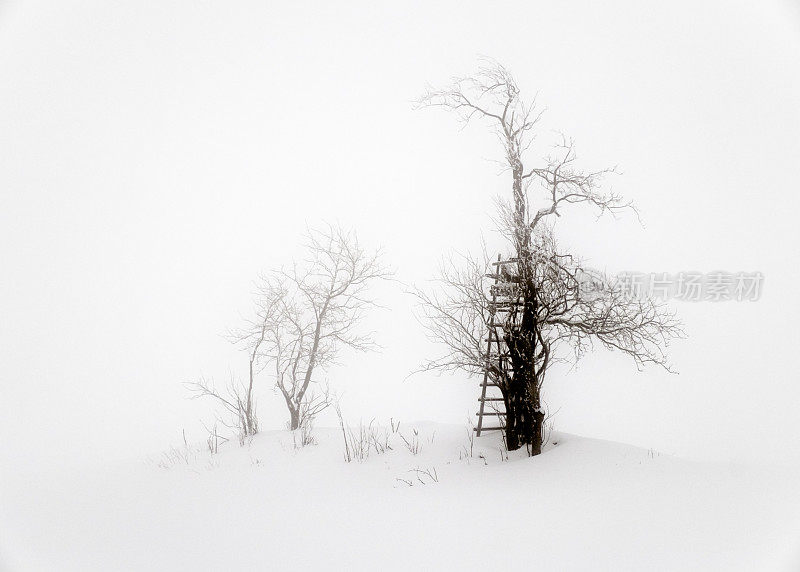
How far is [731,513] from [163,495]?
824 cm

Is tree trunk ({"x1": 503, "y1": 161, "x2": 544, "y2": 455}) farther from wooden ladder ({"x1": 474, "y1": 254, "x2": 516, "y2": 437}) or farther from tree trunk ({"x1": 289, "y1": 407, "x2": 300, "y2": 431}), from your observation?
tree trunk ({"x1": 289, "y1": 407, "x2": 300, "y2": 431})

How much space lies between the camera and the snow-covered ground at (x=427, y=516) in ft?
15.3

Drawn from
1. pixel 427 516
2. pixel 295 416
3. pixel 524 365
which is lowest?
pixel 295 416

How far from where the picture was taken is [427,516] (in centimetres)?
565

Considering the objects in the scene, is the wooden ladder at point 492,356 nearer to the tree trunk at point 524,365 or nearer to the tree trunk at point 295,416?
the tree trunk at point 524,365

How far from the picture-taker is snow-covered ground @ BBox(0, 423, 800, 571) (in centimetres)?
467

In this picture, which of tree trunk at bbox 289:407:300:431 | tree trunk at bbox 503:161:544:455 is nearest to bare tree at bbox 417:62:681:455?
tree trunk at bbox 503:161:544:455

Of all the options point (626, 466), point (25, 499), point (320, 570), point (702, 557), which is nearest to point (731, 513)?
point (702, 557)

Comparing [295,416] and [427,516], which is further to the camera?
[295,416]

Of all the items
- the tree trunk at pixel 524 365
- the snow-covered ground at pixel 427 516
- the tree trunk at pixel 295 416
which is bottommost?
the tree trunk at pixel 295 416

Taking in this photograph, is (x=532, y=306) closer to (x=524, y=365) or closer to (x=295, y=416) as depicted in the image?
(x=524, y=365)

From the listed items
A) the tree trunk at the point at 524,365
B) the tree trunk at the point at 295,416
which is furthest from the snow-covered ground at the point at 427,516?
the tree trunk at the point at 295,416

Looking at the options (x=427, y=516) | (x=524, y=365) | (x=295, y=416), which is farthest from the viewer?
(x=295, y=416)

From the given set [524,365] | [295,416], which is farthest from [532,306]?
[295,416]
